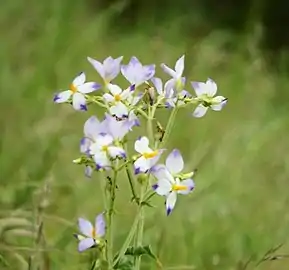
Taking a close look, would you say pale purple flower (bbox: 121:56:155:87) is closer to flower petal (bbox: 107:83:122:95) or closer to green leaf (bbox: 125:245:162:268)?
flower petal (bbox: 107:83:122:95)

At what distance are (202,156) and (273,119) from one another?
0.55 metres

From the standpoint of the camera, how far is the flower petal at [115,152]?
0.65 m

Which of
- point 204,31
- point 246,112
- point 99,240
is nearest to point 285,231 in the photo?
point 99,240

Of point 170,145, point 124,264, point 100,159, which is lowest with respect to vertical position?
point 170,145

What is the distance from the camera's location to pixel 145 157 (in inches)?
26.2

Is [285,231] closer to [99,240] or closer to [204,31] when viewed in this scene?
[99,240]

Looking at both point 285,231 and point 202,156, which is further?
point 202,156

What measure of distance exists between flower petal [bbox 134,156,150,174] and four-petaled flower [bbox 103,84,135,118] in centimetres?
4

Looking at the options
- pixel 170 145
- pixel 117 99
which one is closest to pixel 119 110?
pixel 117 99

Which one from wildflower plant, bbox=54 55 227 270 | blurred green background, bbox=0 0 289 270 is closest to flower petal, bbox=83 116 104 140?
wildflower plant, bbox=54 55 227 270

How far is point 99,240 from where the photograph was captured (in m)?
0.71

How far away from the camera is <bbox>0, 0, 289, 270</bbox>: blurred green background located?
1177 millimetres

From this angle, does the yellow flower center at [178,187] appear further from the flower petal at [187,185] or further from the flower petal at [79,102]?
the flower petal at [79,102]

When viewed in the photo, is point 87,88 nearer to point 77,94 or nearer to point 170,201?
point 77,94
